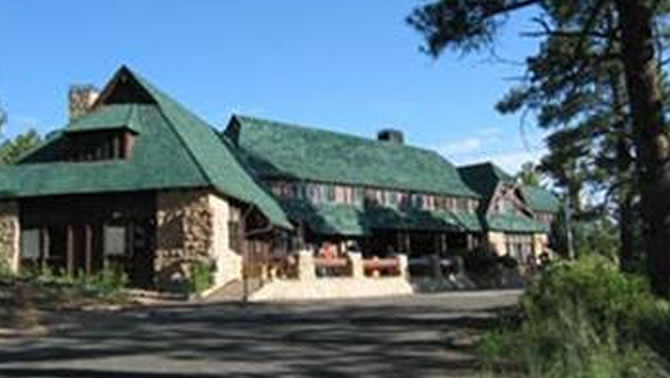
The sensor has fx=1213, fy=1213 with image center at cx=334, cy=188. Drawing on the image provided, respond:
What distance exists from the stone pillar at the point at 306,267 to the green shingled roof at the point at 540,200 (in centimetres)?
4239

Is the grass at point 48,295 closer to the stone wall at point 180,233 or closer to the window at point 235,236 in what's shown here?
the stone wall at point 180,233

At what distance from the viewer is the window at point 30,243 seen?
149 feet

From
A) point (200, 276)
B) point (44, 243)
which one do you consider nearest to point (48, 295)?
point (200, 276)

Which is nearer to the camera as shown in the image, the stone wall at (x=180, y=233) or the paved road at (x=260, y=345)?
the paved road at (x=260, y=345)

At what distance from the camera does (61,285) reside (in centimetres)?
3503

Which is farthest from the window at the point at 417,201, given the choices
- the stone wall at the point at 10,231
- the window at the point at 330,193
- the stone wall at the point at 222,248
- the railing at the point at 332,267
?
the stone wall at the point at 10,231

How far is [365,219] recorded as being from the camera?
61656mm

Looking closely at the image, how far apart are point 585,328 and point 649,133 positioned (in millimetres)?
6600

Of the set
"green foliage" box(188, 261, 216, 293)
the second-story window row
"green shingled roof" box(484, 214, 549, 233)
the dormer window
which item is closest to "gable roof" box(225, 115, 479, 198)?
the second-story window row

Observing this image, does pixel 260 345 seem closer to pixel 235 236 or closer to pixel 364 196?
pixel 235 236

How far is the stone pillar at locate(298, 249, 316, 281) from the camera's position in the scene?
146 feet

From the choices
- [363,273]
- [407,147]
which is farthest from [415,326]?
[407,147]

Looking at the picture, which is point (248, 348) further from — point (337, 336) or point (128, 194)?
point (128, 194)

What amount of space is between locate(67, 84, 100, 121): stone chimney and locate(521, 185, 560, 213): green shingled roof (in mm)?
41314
